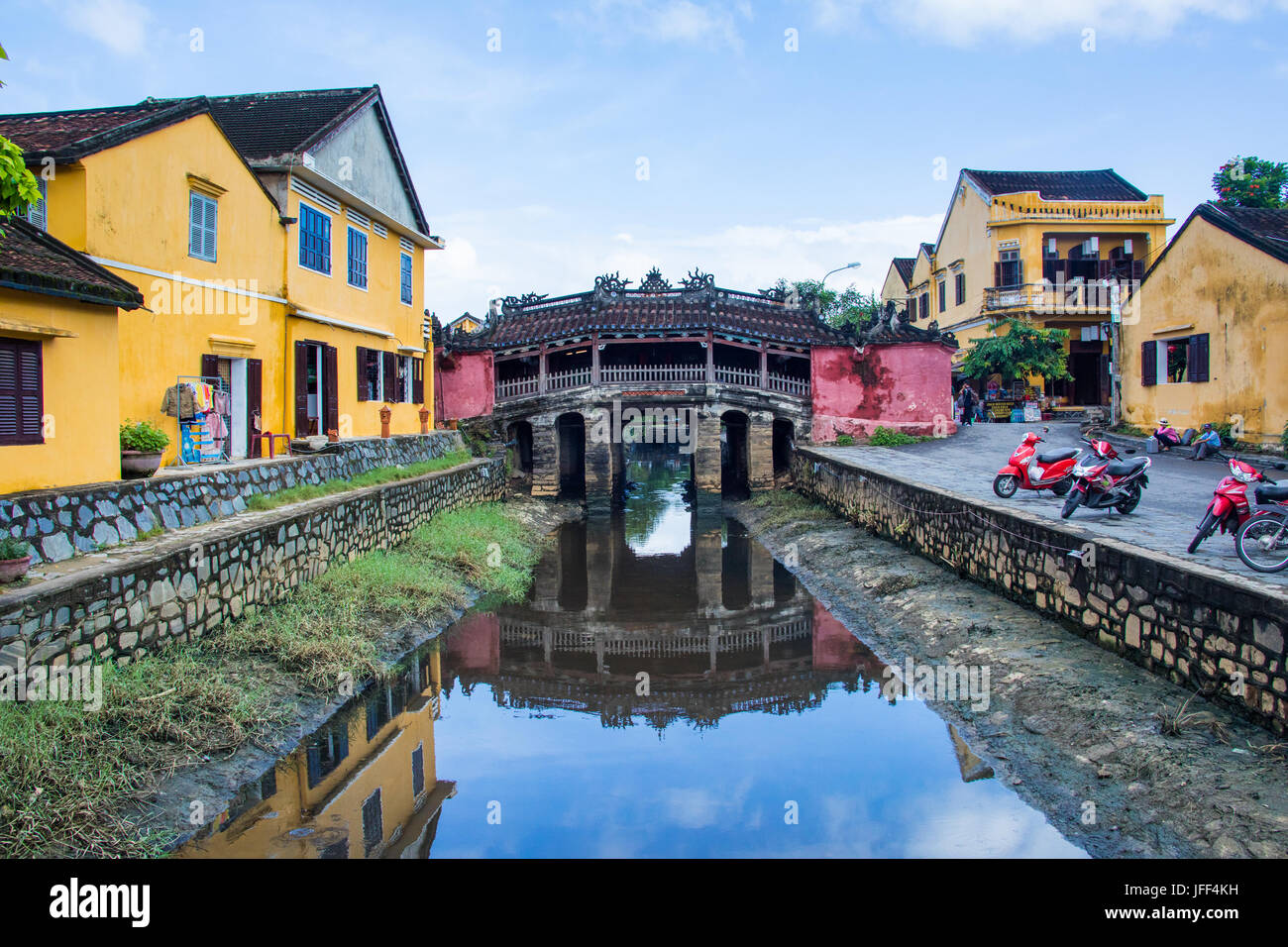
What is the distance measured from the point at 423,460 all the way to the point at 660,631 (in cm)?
979

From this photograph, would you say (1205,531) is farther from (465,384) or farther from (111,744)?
(465,384)

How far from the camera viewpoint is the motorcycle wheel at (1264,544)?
23.1 ft

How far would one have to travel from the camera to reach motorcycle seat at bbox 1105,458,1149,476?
34.7ft

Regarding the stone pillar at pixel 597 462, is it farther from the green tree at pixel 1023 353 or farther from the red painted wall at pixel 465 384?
the green tree at pixel 1023 353

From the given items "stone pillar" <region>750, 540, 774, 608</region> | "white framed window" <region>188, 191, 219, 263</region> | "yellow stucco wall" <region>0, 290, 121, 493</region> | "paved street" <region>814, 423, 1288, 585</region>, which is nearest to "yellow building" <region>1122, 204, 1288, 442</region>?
"paved street" <region>814, 423, 1288, 585</region>

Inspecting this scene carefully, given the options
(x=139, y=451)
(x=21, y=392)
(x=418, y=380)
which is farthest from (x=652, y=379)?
(x=21, y=392)

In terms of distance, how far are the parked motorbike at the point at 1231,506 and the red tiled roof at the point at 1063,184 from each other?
26027 millimetres

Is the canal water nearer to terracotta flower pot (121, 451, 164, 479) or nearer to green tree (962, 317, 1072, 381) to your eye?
terracotta flower pot (121, 451, 164, 479)

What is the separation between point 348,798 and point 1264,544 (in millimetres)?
7733

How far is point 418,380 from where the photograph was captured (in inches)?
863

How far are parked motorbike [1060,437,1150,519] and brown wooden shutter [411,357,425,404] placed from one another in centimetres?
1563

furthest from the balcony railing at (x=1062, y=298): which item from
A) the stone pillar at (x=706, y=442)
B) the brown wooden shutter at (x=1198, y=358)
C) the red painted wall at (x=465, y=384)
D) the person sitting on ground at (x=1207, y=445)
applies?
the red painted wall at (x=465, y=384)

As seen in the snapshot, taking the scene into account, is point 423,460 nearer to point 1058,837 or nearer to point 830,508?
point 830,508

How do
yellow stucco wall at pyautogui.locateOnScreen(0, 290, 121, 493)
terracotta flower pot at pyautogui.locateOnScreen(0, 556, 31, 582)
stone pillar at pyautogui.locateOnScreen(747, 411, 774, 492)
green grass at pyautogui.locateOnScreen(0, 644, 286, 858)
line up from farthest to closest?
stone pillar at pyautogui.locateOnScreen(747, 411, 774, 492) → yellow stucco wall at pyautogui.locateOnScreen(0, 290, 121, 493) → terracotta flower pot at pyautogui.locateOnScreen(0, 556, 31, 582) → green grass at pyautogui.locateOnScreen(0, 644, 286, 858)
